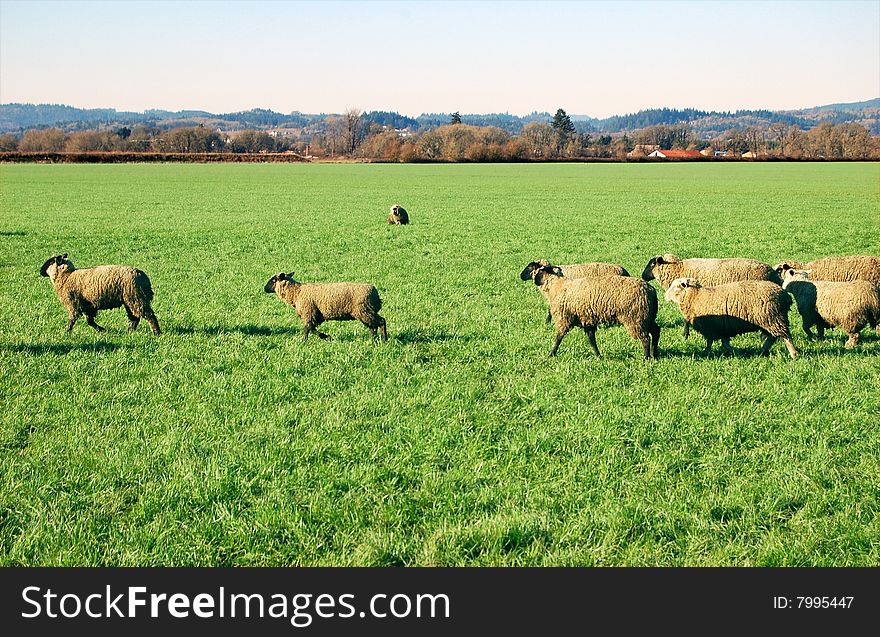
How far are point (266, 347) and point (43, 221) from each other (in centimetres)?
2818

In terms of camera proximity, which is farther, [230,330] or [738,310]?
[230,330]

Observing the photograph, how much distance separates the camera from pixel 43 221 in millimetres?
34594

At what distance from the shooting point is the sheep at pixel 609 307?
10664 mm

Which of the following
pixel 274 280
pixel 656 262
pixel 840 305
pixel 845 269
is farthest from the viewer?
pixel 656 262

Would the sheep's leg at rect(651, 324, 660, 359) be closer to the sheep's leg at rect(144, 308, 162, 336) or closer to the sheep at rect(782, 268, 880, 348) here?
the sheep at rect(782, 268, 880, 348)

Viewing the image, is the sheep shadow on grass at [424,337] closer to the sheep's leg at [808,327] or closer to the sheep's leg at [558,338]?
the sheep's leg at [558,338]

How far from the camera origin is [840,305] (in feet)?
38.1

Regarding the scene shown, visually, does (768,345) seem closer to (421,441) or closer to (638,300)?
(638,300)

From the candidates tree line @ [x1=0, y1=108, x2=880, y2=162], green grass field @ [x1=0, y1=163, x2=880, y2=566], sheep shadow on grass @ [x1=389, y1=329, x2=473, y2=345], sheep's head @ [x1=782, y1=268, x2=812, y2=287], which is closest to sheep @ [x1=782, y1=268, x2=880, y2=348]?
green grass field @ [x1=0, y1=163, x2=880, y2=566]

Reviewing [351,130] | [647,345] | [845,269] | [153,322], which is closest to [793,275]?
[845,269]

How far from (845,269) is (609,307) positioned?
20.4 ft

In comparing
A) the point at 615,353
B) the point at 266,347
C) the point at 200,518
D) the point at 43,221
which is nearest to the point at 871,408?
the point at 615,353

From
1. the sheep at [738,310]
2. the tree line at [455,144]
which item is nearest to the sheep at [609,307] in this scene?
the sheep at [738,310]

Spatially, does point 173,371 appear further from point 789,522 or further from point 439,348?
point 789,522
